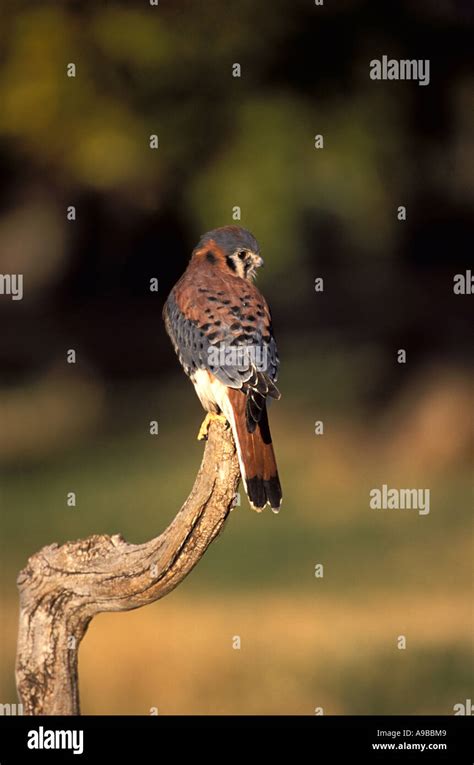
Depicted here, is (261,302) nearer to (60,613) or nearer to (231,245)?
(231,245)

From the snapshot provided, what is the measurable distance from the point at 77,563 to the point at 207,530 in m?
0.50

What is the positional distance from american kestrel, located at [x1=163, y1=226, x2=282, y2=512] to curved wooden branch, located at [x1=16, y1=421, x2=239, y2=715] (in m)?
0.10

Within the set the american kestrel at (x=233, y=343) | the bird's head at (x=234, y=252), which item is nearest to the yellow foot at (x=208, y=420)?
the american kestrel at (x=233, y=343)

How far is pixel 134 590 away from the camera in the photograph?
11.1 feet

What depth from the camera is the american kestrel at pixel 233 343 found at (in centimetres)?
316

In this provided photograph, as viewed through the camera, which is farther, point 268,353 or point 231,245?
point 231,245

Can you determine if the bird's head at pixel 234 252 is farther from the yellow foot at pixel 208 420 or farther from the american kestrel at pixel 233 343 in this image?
the yellow foot at pixel 208 420

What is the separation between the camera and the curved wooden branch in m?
3.25

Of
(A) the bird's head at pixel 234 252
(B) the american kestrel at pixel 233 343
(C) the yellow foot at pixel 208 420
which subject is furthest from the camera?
(A) the bird's head at pixel 234 252

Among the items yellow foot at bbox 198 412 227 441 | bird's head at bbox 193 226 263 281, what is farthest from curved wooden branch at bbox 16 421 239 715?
bird's head at bbox 193 226 263 281

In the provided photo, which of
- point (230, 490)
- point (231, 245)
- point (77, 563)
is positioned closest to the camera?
point (230, 490)

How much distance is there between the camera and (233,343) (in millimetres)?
3408

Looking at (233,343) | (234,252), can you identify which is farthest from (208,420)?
(234,252)
